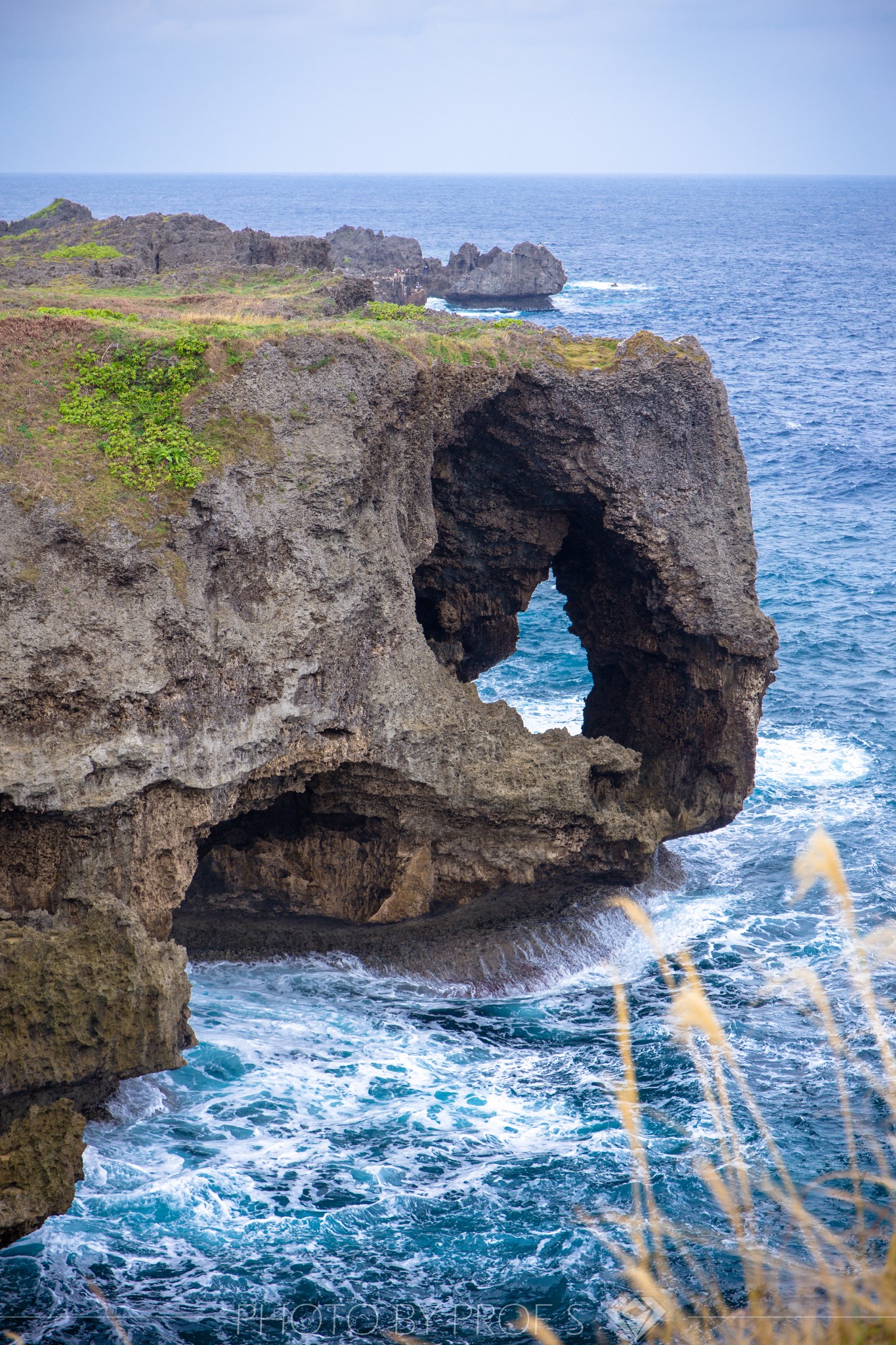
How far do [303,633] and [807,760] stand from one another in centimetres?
1730

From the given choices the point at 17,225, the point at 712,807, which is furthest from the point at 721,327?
the point at 712,807

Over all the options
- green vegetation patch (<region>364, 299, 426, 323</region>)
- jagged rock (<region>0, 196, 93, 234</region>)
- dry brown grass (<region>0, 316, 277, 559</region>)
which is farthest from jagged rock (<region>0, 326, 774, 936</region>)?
jagged rock (<region>0, 196, 93, 234</region>)

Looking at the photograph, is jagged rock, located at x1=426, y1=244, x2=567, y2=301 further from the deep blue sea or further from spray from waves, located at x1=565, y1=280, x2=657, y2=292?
the deep blue sea

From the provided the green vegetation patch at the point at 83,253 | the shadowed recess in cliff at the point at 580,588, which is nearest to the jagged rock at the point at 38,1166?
the shadowed recess in cliff at the point at 580,588

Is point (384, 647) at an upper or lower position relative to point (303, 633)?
lower

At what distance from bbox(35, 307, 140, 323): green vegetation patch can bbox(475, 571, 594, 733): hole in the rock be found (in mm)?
14642

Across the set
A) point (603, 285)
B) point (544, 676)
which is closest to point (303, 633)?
point (544, 676)

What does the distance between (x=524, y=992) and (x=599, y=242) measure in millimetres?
161627

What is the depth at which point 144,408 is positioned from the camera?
15906mm

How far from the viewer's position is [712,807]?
2233 cm

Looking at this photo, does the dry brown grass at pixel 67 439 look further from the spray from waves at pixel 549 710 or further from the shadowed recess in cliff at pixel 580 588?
the spray from waves at pixel 549 710

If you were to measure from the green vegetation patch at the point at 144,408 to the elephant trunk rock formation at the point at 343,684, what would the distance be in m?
0.47

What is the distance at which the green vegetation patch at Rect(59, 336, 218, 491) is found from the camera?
15484 mm

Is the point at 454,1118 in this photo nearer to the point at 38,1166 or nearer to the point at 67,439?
the point at 38,1166
